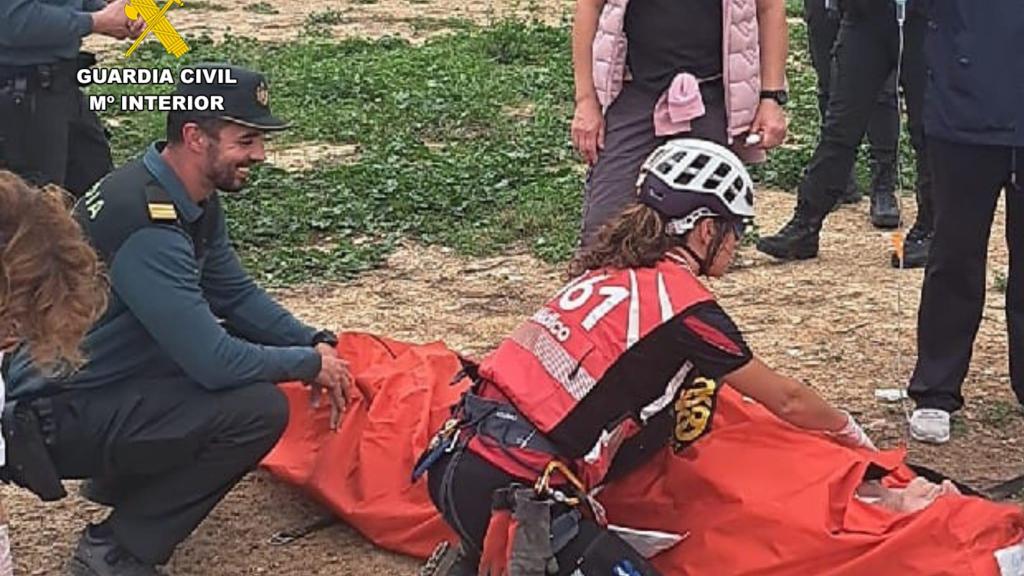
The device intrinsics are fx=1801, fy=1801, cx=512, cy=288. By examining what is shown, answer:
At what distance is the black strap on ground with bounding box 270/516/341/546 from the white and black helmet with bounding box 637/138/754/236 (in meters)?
1.42

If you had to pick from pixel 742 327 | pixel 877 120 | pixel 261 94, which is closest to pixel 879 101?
pixel 877 120

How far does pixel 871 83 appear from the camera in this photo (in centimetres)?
703

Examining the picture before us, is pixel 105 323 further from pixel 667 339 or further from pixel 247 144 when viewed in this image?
pixel 667 339

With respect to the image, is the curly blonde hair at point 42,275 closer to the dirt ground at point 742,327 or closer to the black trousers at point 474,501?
the black trousers at point 474,501

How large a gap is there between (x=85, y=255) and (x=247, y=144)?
130 cm

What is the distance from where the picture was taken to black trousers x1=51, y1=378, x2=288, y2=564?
429cm

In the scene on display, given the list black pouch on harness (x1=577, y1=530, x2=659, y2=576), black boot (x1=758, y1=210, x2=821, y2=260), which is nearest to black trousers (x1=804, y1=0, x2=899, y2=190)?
black boot (x1=758, y1=210, x2=821, y2=260)

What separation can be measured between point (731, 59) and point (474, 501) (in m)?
1.51

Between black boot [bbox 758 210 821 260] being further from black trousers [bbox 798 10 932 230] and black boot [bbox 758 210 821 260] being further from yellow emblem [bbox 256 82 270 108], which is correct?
yellow emblem [bbox 256 82 270 108]

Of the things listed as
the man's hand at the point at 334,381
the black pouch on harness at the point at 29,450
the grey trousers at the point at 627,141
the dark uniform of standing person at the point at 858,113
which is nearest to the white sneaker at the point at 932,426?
the grey trousers at the point at 627,141

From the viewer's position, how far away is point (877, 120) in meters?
7.83

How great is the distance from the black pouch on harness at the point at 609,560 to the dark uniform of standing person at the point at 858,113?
10.2ft

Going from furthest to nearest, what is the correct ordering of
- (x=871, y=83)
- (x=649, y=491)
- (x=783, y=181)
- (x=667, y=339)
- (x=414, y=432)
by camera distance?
1. (x=783, y=181)
2. (x=871, y=83)
3. (x=414, y=432)
4. (x=649, y=491)
5. (x=667, y=339)

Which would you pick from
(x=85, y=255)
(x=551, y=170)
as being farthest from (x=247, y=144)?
(x=551, y=170)
